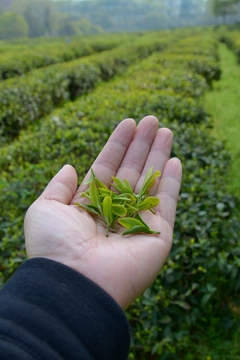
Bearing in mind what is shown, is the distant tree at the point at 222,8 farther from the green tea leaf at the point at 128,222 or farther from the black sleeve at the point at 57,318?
the black sleeve at the point at 57,318

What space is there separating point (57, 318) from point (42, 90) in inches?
217

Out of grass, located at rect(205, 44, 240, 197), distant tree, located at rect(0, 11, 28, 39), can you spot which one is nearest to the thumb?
grass, located at rect(205, 44, 240, 197)

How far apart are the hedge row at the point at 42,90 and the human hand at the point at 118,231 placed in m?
3.34

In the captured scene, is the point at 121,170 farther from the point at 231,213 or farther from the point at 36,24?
the point at 36,24

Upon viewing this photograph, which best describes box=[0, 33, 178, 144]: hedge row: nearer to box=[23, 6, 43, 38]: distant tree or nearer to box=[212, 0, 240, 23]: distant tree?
box=[23, 6, 43, 38]: distant tree

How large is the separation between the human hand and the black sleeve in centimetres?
9

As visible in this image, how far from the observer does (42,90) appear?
5992 mm

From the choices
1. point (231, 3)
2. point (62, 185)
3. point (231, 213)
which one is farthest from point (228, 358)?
point (231, 3)

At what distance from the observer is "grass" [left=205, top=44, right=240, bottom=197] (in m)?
3.76

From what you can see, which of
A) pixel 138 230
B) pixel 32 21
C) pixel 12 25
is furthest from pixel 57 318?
pixel 32 21

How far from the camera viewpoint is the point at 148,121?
192 cm

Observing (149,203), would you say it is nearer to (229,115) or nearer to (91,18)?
(229,115)

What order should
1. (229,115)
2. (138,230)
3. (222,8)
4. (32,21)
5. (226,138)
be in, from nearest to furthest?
(138,230)
(226,138)
(229,115)
(32,21)
(222,8)

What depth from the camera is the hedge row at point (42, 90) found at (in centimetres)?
500
